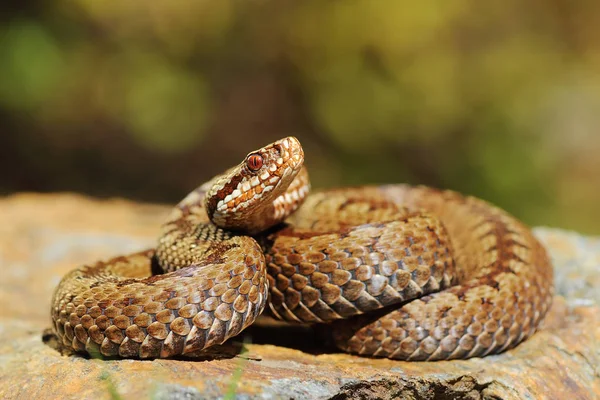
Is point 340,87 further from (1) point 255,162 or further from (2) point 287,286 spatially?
(2) point 287,286

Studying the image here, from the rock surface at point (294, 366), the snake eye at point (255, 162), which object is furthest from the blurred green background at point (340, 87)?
the snake eye at point (255, 162)

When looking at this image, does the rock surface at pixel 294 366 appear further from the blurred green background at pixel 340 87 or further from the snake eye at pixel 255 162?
the blurred green background at pixel 340 87

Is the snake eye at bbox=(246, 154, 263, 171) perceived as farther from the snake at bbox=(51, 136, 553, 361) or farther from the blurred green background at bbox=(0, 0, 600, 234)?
the blurred green background at bbox=(0, 0, 600, 234)

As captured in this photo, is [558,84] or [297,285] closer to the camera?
[297,285]

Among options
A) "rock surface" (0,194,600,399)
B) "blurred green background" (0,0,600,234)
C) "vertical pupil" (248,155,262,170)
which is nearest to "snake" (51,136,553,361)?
"vertical pupil" (248,155,262,170)

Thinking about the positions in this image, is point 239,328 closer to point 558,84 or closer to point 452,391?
point 452,391

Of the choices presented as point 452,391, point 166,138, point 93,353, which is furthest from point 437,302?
point 166,138
